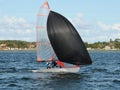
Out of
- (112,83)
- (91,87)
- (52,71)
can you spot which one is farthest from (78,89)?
(52,71)

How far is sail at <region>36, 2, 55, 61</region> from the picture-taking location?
5731cm

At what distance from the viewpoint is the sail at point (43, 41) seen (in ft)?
188

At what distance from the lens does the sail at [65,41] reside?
56438 mm

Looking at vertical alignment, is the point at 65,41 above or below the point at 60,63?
above

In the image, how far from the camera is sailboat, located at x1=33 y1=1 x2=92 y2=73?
5653 cm

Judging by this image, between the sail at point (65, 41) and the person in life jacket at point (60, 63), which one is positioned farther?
the person in life jacket at point (60, 63)

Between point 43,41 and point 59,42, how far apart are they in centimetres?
200

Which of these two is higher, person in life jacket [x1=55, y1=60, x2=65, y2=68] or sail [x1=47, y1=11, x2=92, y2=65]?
sail [x1=47, y1=11, x2=92, y2=65]

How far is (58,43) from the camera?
57.5 meters

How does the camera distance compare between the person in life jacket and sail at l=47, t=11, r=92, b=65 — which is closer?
sail at l=47, t=11, r=92, b=65

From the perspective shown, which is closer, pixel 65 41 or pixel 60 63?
pixel 65 41

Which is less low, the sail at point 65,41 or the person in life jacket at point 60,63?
the sail at point 65,41

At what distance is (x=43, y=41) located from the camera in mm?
57688

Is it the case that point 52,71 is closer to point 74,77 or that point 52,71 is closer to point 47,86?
point 74,77
